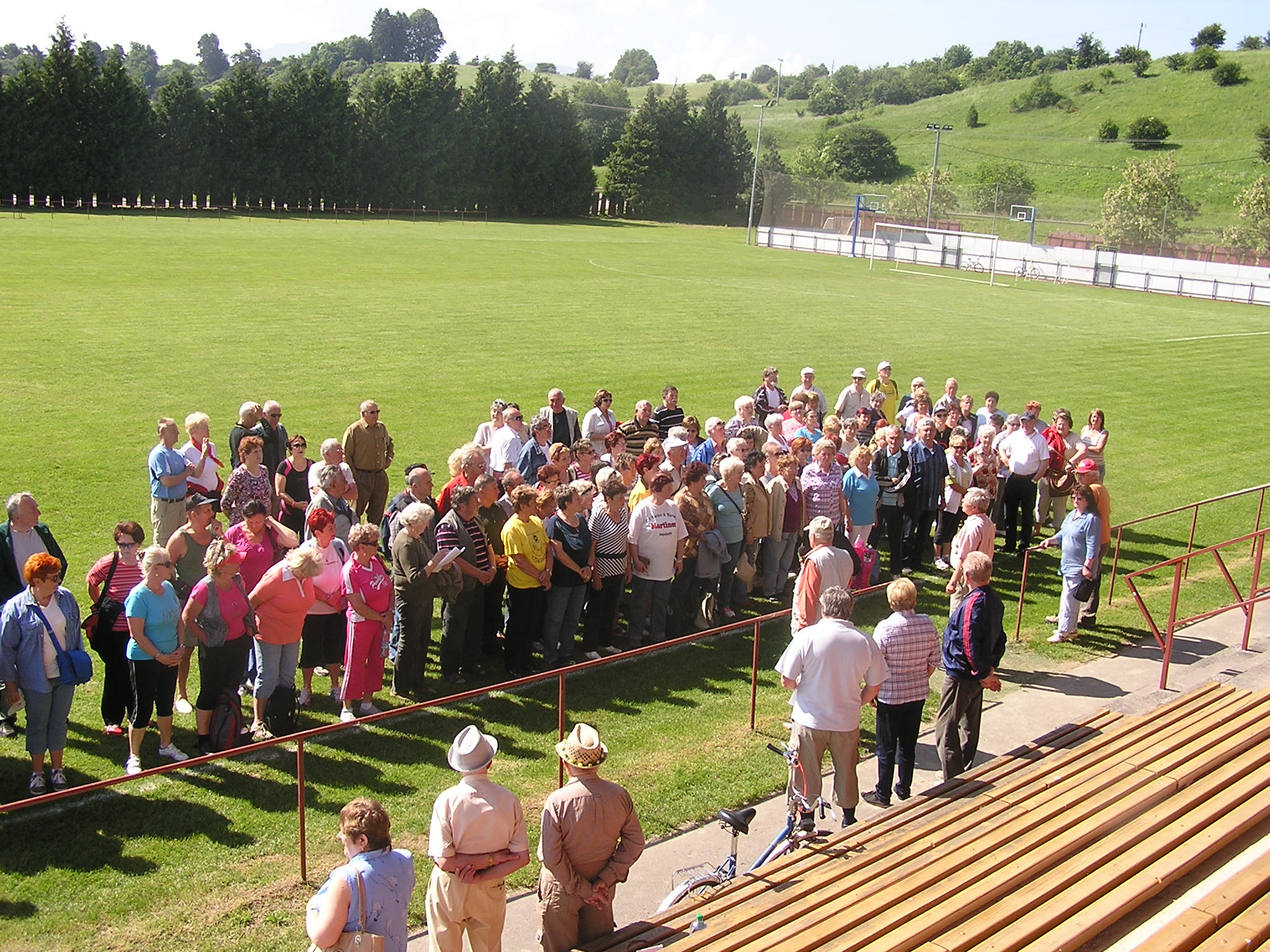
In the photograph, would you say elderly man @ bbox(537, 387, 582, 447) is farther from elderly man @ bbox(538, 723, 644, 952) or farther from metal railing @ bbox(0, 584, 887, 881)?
elderly man @ bbox(538, 723, 644, 952)

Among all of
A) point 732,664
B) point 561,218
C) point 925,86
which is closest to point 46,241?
point 732,664

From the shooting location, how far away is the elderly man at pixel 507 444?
13375 mm

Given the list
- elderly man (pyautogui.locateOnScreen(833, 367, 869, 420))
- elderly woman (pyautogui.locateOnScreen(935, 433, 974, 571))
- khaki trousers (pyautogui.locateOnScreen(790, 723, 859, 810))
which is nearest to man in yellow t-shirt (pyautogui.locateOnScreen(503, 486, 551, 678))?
khaki trousers (pyautogui.locateOnScreen(790, 723, 859, 810))

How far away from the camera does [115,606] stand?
8492mm

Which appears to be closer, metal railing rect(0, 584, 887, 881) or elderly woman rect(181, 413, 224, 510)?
metal railing rect(0, 584, 887, 881)

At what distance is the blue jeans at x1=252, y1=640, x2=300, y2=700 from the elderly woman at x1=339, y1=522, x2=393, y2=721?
18.9 inches

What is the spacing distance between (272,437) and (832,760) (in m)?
8.16

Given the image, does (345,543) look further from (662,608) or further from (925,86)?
(925,86)

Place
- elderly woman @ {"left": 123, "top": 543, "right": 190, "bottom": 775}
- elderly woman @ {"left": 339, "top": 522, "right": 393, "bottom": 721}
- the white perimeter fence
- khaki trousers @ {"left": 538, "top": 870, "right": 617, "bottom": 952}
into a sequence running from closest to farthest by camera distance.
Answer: khaki trousers @ {"left": 538, "top": 870, "right": 617, "bottom": 952} → elderly woman @ {"left": 123, "top": 543, "right": 190, "bottom": 775} → elderly woman @ {"left": 339, "top": 522, "right": 393, "bottom": 721} → the white perimeter fence

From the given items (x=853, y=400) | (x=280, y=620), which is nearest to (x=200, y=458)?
(x=280, y=620)

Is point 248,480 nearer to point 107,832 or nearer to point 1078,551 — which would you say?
point 107,832

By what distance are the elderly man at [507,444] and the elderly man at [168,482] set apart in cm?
326

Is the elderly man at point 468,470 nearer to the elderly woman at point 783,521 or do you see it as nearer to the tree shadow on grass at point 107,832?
the elderly woman at point 783,521

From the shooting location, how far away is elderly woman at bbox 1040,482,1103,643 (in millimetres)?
11633
